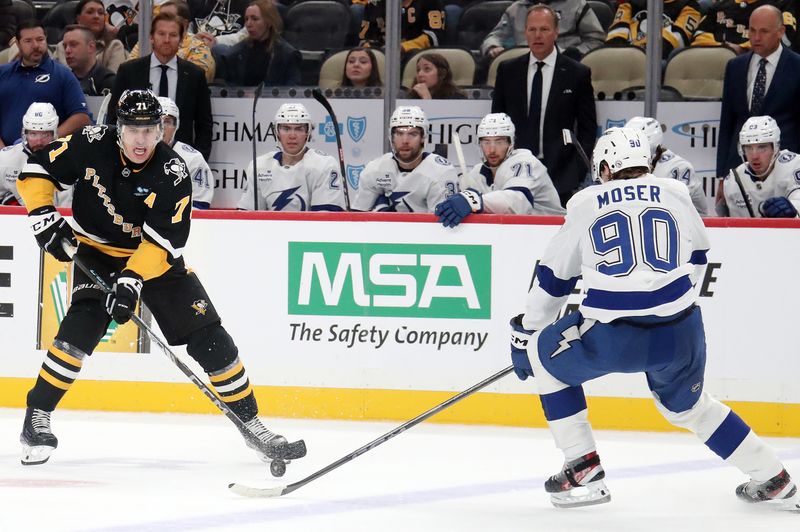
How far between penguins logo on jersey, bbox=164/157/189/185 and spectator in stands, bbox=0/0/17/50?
3.41 m

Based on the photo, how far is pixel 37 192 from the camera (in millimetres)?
4621

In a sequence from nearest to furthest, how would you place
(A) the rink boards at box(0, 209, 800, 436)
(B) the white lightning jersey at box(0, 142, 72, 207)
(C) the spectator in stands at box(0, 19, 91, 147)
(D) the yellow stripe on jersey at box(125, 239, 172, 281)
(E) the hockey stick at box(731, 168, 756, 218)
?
1. (D) the yellow stripe on jersey at box(125, 239, 172, 281)
2. (A) the rink boards at box(0, 209, 800, 436)
3. (E) the hockey stick at box(731, 168, 756, 218)
4. (B) the white lightning jersey at box(0, 142, 72, 207)
5. (C) the spectator in stands at box(0, 19, 91, 147)

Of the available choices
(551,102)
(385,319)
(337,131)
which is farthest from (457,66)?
(385,319)

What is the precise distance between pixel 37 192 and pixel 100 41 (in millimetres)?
2856

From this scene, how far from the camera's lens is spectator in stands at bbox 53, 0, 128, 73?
23.7ft

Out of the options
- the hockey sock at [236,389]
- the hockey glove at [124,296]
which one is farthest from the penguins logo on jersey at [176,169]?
the hockey sock at [236,389]

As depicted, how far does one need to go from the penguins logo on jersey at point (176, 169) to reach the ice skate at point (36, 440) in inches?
37.8

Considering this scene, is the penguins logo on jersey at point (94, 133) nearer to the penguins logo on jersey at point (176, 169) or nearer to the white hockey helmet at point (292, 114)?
the penguins logo on jersey at point (176, 169)

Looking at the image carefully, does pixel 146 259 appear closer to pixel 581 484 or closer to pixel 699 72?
pixel 581 484

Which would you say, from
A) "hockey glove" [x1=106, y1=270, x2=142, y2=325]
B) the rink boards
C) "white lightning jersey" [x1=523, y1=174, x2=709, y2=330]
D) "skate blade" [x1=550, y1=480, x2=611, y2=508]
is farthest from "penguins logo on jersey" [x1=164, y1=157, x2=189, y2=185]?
"skate blade" [x1=550, y1=480, x2=611, y2=508]

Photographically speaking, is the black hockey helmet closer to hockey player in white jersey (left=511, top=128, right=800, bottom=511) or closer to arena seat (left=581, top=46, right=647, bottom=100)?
hockey player in white jersey (left=511, top=128, right=800, bottom=511)

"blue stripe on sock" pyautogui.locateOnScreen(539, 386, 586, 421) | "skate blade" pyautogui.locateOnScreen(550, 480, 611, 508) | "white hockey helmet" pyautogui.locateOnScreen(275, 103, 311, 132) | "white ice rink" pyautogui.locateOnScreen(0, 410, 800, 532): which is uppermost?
"white hockey helmet" pyautogui.locateOnScreen(275, 103, 311, 132)

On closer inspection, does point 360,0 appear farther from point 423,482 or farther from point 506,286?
point 423,482

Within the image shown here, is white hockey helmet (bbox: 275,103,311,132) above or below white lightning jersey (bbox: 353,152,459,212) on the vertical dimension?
above
